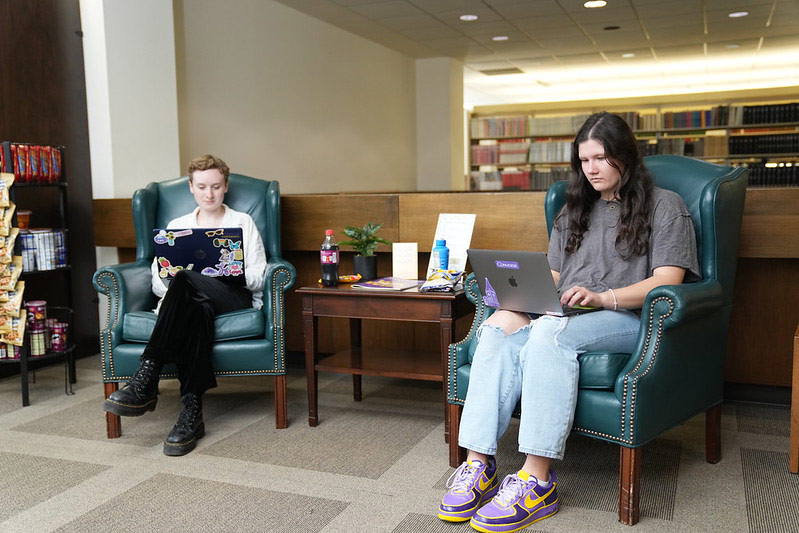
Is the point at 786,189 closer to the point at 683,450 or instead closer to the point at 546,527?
the point at 683,450

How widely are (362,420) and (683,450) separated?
4.00 ft

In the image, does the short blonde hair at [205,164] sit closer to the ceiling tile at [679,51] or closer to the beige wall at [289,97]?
the beige wall at [289,97]

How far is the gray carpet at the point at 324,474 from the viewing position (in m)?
2.06

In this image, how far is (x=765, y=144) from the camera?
8281mm

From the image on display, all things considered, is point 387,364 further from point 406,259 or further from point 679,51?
point 679,51

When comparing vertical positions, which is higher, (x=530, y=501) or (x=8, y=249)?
(x=8, y=249)

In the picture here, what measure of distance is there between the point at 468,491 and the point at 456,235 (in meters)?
1.18

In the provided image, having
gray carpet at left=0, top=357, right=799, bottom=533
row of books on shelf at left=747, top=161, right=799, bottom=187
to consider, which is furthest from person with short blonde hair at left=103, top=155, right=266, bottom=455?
row of books on shelf at left=747, top=161, right=799, bottom=187

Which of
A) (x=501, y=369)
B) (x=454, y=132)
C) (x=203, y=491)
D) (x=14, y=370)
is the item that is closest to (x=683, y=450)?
(x=501, y=369)

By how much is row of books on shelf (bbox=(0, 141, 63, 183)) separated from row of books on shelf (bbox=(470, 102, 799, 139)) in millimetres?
6441

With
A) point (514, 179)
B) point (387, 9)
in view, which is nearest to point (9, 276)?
point (387, 9)

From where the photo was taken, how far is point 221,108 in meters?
5.38

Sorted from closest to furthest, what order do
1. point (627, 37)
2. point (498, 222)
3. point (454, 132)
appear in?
point (498, 222)
point (627, 37)
point (454, 132)

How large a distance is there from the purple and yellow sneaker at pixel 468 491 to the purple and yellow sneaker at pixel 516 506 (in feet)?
0.14
